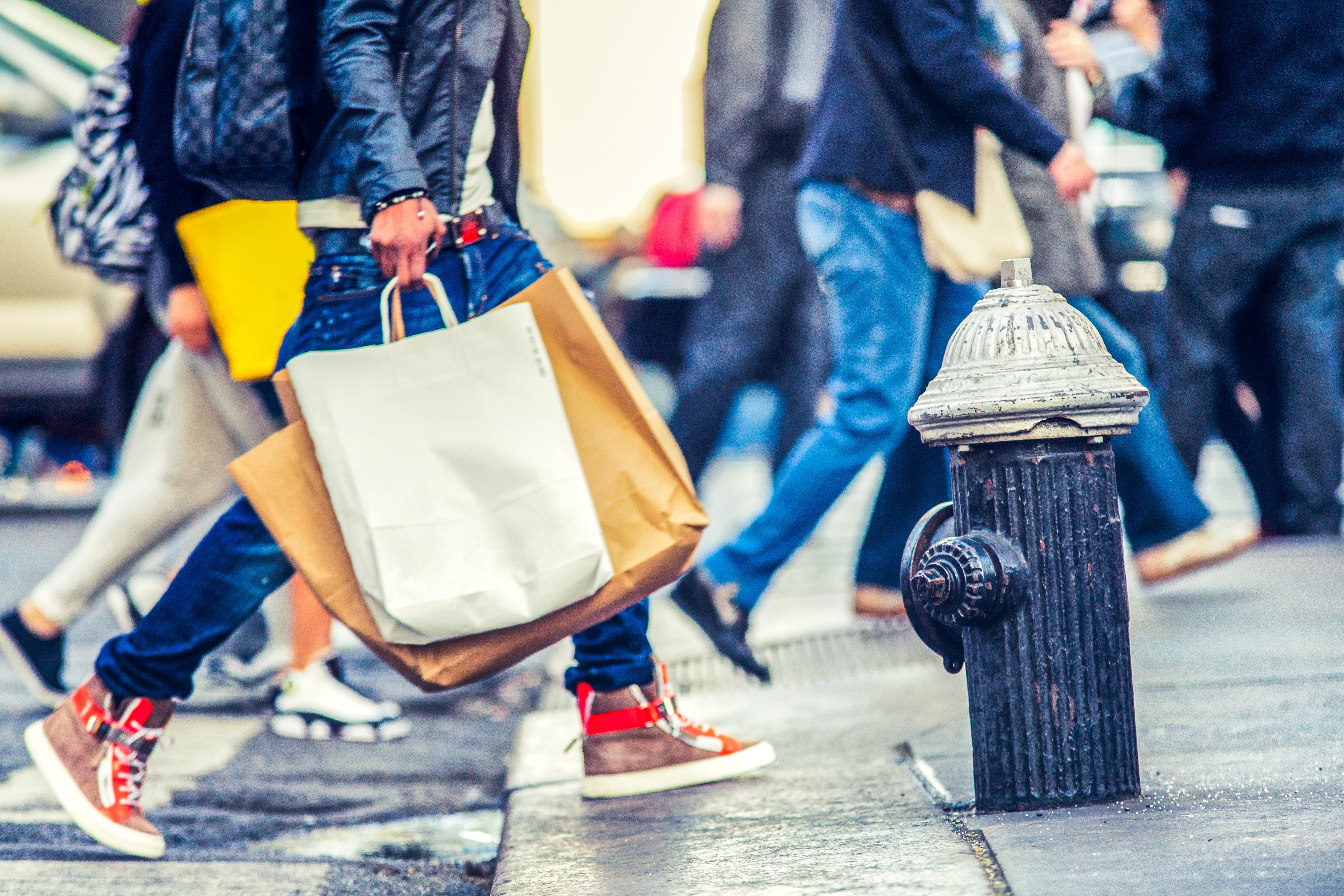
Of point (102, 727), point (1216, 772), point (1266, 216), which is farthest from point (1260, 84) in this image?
point (102, 727)

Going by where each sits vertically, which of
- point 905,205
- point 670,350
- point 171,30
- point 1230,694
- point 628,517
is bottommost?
point 670,350

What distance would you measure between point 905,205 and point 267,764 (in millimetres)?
2029

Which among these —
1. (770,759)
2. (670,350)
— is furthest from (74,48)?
(770,759)

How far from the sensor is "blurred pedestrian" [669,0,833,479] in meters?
5.46

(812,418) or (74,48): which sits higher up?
(74,48)

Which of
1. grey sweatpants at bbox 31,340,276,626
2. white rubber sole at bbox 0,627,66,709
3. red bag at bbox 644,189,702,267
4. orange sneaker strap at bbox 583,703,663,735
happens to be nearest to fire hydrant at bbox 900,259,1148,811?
Result: orange sneaker strap at bbox 583,703,663,735

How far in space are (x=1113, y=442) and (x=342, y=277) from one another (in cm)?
199

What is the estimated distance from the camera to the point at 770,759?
273cm

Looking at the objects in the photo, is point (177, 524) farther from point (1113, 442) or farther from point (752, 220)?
point (752, 220)

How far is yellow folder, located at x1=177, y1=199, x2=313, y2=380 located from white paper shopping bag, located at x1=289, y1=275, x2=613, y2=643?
996mm

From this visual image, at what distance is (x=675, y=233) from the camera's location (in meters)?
8.33

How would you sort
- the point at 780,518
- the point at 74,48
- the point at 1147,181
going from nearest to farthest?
the point at 780,518
the point at 1147,181
the point at 74,48

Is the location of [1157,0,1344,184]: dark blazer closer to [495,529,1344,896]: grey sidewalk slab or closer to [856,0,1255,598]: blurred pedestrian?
[856,0,1255,598]: blurred pedestrian

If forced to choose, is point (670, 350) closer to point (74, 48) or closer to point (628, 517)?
point (74, 48)
